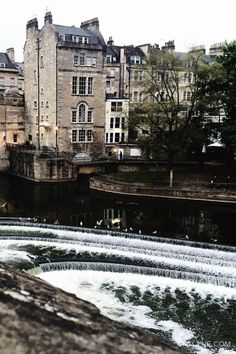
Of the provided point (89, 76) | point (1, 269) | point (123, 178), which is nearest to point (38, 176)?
point (123, 178)

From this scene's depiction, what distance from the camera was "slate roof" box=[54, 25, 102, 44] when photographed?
57950mm

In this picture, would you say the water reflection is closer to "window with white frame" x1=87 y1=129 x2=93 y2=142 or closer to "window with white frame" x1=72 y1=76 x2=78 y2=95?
"window with white frame" x1=87 y1=129 x2=93 y2=142

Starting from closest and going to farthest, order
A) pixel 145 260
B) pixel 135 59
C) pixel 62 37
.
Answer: pixel 145 260, pixel 62 37, pixel 135 59

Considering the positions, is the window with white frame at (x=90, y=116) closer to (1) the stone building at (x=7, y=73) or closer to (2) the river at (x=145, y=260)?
(2) the river at (x=145, y=260)

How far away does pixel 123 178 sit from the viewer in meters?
47.3

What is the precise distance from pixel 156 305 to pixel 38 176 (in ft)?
118

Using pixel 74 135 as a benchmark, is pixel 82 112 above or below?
above

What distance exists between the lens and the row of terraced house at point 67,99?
57.6 meters

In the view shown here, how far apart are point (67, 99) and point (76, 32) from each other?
31.2ft

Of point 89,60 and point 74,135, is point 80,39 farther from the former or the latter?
point 74,135

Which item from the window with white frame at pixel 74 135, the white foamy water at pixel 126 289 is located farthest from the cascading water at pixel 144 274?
the window with white frame at pixel 74 135

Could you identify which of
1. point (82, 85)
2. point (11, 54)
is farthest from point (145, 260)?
point (11, 54)

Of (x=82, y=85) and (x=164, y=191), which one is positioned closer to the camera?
(x=164, y=191)

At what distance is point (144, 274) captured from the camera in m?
21.3
